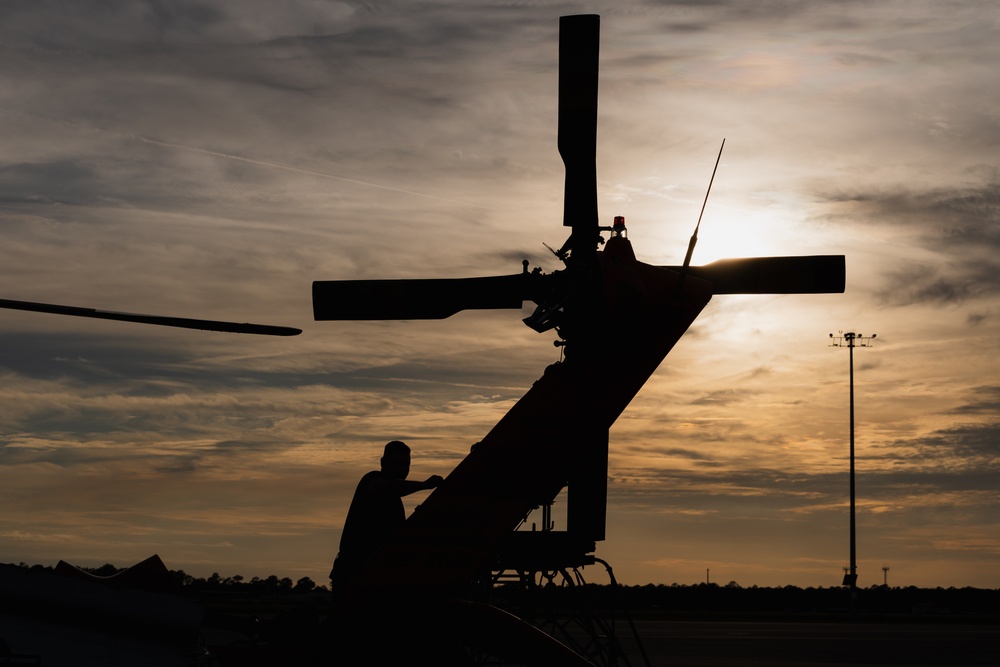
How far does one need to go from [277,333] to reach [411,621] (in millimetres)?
2351

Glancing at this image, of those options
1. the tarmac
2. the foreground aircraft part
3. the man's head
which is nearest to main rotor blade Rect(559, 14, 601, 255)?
the foreground aircraft part

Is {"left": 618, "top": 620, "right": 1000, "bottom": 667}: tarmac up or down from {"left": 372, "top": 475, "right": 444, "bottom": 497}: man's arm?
down

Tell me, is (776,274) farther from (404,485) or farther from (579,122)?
(404,485)

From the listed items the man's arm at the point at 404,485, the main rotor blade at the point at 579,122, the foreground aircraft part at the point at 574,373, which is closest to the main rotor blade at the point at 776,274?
the foreground aircraft part at the point at 574,373

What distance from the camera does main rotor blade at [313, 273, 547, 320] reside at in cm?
977

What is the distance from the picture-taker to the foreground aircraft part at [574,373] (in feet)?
27.7

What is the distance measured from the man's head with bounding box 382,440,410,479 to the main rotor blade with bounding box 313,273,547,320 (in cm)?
166

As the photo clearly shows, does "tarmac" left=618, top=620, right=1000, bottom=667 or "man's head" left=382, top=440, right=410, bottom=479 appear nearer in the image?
"man's head" left=382, top=440, right=410, bottom=479

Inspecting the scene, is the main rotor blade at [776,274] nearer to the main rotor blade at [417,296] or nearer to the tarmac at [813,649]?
the main rotor blade at [417,296]

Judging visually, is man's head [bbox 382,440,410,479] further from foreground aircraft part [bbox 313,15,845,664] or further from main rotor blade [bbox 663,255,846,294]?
main rotor blade [bbox 663,255,846,294]

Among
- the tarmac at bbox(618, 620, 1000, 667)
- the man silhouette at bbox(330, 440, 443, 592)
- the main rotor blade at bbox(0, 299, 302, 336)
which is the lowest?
the tarmac at bbox(618, 620, 1000, 667)

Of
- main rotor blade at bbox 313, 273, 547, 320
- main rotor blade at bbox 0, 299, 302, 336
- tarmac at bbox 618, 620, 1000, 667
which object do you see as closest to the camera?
main rotor blade at bbox 0, 299, 302, 336

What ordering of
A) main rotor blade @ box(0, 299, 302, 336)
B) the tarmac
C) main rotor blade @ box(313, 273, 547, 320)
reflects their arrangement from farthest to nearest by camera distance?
1. the tarmac
2. main rotor blade @ box(313, 273, 547, 320)
3. main rotor blade @ box(0, 299, 302, 336)

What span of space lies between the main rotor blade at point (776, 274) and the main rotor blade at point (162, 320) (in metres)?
3.47
